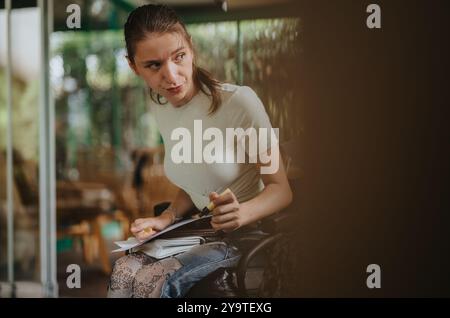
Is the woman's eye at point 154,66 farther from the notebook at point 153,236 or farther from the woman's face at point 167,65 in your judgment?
the notebook at point 153,236

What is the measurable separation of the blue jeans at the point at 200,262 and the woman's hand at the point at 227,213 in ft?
0.30

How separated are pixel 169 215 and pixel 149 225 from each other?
0.12 m

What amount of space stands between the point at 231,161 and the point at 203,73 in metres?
0.47

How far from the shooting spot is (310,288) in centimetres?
298

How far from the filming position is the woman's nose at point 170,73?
283cm

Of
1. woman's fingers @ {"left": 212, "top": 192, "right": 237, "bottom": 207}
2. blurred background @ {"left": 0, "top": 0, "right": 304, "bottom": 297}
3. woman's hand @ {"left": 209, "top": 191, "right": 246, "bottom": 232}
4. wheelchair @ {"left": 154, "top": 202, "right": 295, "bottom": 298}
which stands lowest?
wheelchair @ {"left": 154, "top": 202, "right": 295, "bottom": 298}

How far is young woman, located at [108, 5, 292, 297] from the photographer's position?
2.82 metres

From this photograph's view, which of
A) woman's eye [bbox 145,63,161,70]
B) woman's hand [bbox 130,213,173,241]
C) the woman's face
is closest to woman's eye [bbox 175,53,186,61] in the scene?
the woman's face

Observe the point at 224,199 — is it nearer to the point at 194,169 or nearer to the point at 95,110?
the point at 194,169

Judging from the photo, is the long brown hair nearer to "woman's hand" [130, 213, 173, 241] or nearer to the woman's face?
the woman's face

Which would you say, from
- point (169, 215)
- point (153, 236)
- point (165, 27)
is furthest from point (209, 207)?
→ point (165, 27)

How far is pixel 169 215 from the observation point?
2.88 meters

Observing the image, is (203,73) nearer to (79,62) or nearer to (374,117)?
(79,62)
